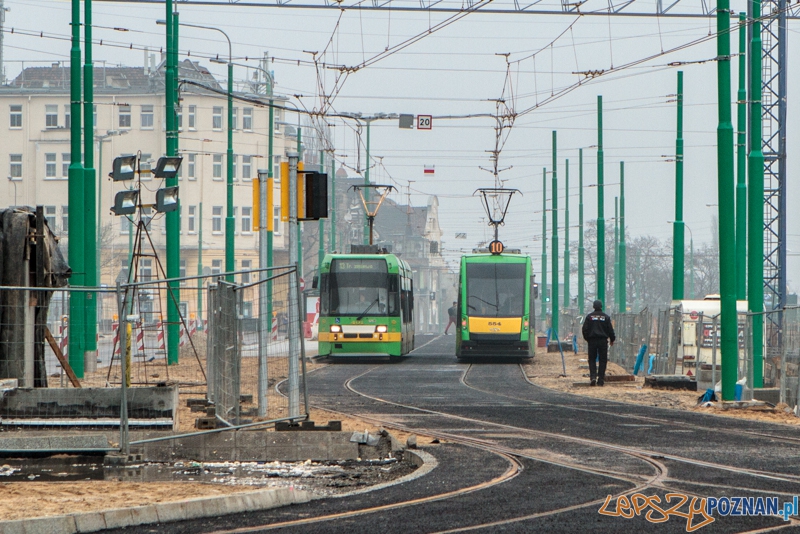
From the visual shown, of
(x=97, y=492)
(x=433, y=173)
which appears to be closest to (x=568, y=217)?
(x=433, y=173)

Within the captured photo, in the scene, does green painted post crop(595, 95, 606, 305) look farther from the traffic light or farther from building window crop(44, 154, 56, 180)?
building window crop(44, 154, 56, 180)

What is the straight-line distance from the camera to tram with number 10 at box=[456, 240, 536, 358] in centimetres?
3381

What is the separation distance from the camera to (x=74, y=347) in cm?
1959

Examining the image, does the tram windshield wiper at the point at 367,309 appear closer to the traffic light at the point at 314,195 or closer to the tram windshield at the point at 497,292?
the tram windshield at the point at 497,292

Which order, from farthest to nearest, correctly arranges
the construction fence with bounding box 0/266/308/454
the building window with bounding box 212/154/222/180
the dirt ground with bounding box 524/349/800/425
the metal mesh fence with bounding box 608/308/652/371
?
1. the building window with bounding box 212/154/222/180
2. the metal mesh fence with bounding box 608/308/652/371
3. the dirt ground with bounding box 524/349/800/425
4. the construction fence with bounding box 0/266/308/454

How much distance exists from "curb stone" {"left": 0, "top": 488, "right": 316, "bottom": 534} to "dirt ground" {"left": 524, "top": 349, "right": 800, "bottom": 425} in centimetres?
976

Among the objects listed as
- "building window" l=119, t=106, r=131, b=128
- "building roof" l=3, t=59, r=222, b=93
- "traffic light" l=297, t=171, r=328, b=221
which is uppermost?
"building roof" l=3, t=59, r=222, b=93

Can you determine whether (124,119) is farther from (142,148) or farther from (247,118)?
(247,118)

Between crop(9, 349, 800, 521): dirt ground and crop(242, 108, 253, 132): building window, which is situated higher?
crop(242, 108, 253, 132): building window

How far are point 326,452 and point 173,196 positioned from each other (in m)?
11.4

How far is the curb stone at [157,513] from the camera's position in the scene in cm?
709

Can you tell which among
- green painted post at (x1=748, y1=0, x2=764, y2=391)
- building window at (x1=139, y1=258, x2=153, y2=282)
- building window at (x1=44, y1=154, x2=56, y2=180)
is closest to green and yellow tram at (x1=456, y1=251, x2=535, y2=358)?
green painted post at (x1=748, y1=0, x2=764, y2=391)

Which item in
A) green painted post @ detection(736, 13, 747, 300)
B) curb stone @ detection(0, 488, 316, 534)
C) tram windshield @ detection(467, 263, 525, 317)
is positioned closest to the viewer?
curb stone @ detection(0, 488, 316, 534)

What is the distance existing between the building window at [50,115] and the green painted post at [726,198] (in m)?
67.1
